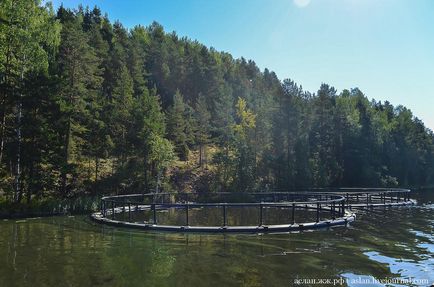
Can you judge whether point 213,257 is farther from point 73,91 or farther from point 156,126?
point 156,126

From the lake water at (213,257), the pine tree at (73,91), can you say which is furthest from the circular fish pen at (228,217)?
the pine tree at (73,91)

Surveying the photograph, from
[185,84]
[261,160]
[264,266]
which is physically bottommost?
[264,266]

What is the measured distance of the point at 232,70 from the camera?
309 ft

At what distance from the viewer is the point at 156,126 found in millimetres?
43500

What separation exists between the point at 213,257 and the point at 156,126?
29816mm

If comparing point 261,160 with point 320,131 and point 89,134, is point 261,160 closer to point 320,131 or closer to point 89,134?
point 320,131

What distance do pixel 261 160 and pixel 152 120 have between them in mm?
20248

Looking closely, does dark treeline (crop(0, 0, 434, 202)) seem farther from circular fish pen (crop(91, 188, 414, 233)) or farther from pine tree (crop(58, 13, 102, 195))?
circular fish pen (crop(91, 188, 414, 233))

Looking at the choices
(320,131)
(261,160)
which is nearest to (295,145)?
(261,160)

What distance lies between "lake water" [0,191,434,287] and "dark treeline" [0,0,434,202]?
1323cm

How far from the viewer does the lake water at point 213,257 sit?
11977 millimetres

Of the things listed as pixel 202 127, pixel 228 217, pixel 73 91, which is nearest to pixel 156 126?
pixel 73 91

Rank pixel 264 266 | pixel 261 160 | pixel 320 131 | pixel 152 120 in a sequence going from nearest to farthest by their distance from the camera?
pixel 264 266, pixel 152 120, pixel 261 160, pixel 320 131

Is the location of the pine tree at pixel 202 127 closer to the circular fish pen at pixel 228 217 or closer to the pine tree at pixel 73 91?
the circular fish pen at pixel 228 217
